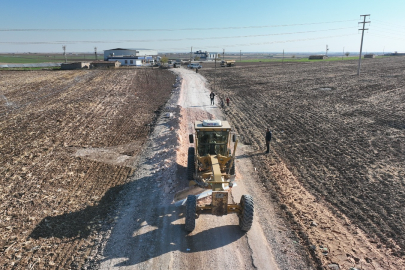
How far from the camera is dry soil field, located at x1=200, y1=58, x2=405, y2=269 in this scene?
9.84 metres

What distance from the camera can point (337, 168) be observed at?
15688 millimetres

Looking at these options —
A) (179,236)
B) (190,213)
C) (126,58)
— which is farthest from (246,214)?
(126,58)

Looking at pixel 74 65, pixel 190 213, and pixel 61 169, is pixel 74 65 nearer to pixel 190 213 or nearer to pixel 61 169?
pixel 61 169

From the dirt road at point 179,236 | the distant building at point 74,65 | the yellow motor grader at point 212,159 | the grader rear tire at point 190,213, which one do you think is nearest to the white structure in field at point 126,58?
the distant building at point 74,65

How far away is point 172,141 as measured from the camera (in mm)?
18547

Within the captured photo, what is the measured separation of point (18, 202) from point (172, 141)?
8.64m

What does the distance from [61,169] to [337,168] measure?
13.6 m

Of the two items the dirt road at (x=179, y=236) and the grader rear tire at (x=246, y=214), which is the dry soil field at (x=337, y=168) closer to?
the dirt road at (x=179, y=236)

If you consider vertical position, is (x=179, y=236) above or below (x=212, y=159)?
below

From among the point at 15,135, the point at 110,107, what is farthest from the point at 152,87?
the point at 15,135

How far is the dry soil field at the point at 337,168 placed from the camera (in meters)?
9.84

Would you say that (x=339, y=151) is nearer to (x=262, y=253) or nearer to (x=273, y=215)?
(x=273, y=215)

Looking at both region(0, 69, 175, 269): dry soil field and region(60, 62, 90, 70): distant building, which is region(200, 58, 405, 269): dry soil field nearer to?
region(0, 69, 175, 269): dry soil field

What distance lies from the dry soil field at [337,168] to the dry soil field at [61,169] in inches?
277
